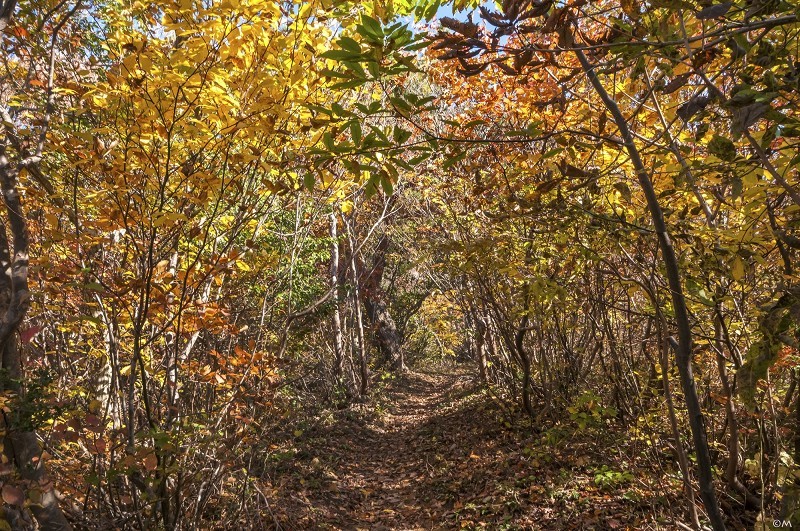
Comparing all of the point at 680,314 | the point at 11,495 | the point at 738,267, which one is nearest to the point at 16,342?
the point at 11,495

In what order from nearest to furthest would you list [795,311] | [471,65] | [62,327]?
1. [795,311]
2. [471,65]
3. [62,327]

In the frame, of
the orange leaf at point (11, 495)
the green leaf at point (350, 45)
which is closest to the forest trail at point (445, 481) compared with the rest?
the orange leaf at point (11, 495)

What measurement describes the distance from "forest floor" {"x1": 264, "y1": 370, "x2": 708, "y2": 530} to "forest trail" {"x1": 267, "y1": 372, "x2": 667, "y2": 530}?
1 cm

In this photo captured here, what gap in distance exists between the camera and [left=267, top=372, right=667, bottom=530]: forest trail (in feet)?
14.3

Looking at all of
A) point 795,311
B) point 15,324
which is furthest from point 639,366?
point 15,324

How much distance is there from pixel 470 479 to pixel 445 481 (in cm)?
40

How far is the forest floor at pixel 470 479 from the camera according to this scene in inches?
162

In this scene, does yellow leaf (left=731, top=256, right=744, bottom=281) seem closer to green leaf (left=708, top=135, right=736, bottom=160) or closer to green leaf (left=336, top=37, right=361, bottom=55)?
green leaf (left=708, top=135, right=736, bottom=160)

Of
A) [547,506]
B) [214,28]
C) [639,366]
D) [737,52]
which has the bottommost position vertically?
[547,506]

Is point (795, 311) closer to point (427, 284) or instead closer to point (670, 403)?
point (670, 403)

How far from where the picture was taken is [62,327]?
4078mm

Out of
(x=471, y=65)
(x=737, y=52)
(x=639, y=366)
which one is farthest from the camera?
(x=639, y=366)

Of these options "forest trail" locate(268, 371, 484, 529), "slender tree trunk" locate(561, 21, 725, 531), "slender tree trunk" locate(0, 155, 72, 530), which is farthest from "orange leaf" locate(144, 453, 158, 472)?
"forest trail" locate(268, 371, 484, 529)

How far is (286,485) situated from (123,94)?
5.23 metres
